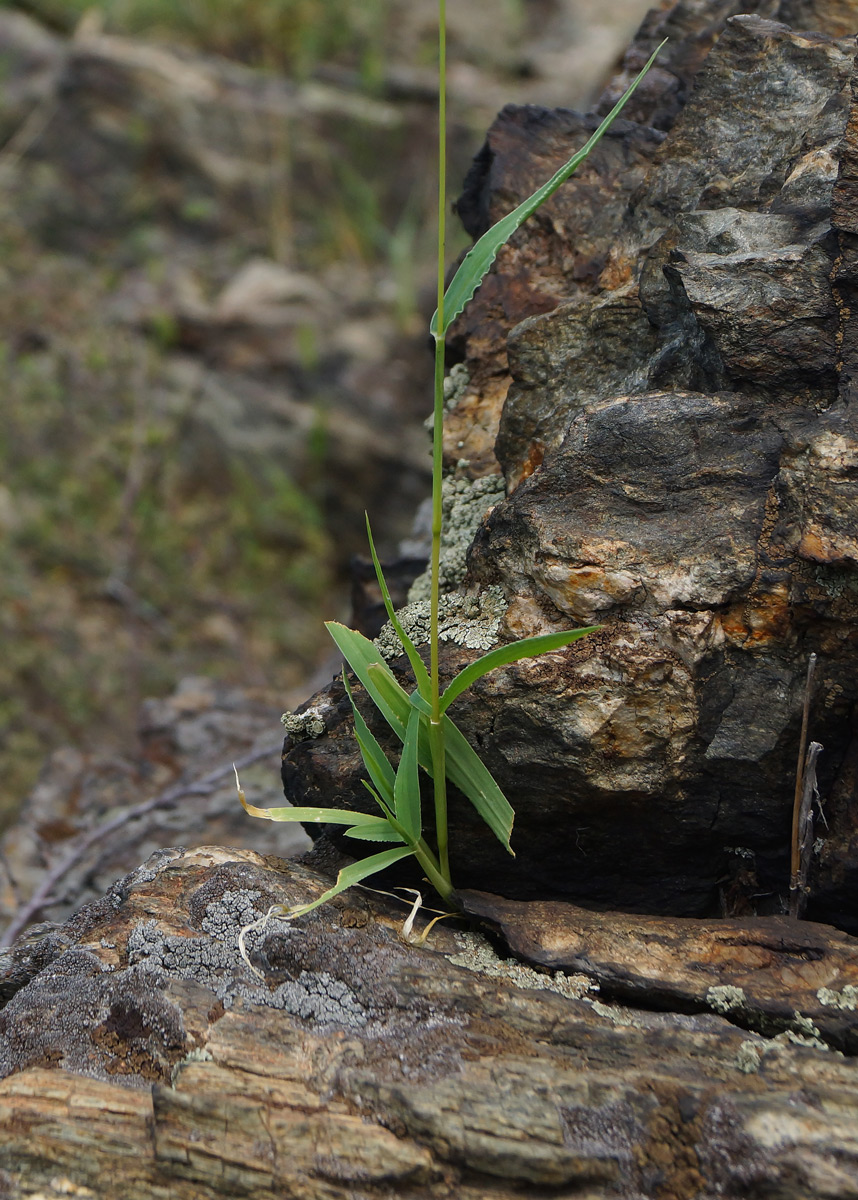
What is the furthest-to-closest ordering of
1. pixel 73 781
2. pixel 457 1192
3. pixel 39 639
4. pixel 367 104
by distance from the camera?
pixel 367 104
pixel 39 639
pixel 73 781
pixel 457 1192

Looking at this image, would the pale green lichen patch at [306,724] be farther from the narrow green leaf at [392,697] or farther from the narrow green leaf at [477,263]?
the narrow green leaf at [477,263]

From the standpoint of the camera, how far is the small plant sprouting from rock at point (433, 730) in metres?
1.45

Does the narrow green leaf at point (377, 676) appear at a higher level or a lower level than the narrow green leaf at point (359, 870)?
higher

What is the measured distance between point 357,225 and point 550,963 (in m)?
5.58

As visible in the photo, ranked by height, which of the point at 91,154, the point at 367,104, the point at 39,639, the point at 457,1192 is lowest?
the point at 39,639

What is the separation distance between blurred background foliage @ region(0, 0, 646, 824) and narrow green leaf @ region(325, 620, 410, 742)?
3.03 metres

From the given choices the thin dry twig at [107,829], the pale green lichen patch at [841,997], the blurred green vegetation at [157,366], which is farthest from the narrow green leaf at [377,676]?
the blurred green vegetation at [157,366]

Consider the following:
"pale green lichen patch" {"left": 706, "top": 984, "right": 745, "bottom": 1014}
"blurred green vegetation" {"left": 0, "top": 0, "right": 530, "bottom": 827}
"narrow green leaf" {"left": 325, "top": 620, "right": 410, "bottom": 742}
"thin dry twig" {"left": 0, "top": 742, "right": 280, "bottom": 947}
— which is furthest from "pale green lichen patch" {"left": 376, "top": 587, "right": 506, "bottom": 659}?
"blurred green vegetation" {"left": 0, "top": 0, "right": 530, "bottom": 827}

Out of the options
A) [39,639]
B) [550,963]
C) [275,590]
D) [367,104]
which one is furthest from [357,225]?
[550,963]

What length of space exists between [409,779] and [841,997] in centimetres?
72

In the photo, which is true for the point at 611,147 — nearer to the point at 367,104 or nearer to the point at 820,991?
the point at 820,991

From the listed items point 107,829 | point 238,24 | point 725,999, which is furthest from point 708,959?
point 238,24

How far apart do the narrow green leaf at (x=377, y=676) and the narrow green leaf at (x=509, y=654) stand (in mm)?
105

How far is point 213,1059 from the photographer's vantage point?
4.47 feet
